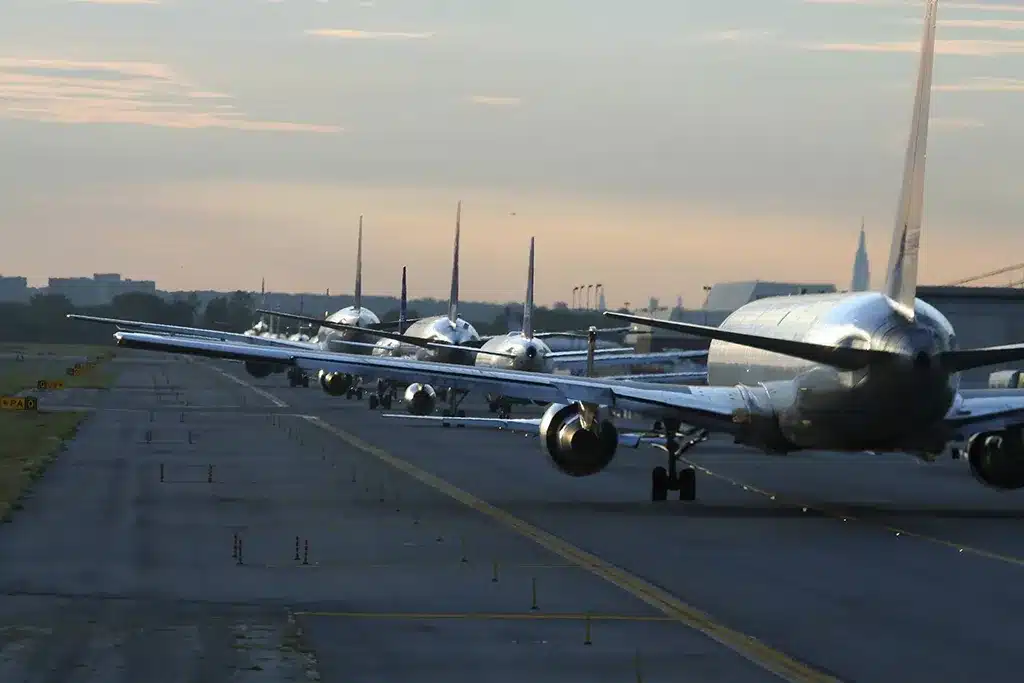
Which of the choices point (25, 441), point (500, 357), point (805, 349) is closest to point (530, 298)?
point (500, 357)

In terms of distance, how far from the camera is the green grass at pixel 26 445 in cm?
4809

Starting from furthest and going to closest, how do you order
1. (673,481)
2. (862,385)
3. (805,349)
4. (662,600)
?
(673,481)
(805,349)
(862,385)
(662,600)

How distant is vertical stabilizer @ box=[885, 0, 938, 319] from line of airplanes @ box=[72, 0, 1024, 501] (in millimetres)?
30

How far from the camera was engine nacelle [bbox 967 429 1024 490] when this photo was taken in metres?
43.6

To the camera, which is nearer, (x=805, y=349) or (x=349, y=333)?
(x=805, y=349)

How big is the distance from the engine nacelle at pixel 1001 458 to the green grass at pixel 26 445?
2152 cm

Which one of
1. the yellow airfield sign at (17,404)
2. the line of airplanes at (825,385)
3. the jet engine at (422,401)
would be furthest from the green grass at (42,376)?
the line of airplanes at (825,385)

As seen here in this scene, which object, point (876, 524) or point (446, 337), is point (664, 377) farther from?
point (876, 524)

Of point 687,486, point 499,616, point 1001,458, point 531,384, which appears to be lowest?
point 499,616

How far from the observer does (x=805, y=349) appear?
131 feet

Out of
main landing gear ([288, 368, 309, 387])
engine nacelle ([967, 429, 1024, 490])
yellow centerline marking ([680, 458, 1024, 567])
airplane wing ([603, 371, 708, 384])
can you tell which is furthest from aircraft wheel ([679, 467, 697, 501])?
main landing gear ([288, 368, 309, 387])

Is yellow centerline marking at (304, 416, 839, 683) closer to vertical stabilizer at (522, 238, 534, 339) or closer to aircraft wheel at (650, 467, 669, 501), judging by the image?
aircraft wheel at (650, 467, 669, 501)

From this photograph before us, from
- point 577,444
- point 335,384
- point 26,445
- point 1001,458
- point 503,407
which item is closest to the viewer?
point 577,444

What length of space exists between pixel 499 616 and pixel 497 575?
4610mm
